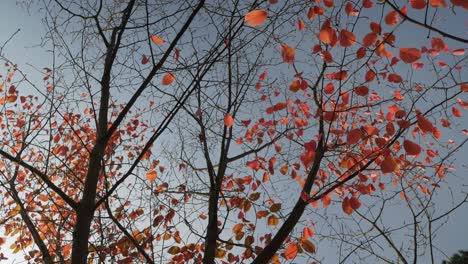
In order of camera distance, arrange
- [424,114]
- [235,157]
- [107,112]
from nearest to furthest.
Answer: [424,114] < [107,112] < [235,157]

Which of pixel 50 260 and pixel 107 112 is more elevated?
pixel 107 112

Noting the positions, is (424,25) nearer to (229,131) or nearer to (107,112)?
(229,131)

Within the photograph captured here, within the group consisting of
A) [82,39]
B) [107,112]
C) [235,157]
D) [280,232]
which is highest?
[82,39]

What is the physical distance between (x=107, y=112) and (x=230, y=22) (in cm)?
178

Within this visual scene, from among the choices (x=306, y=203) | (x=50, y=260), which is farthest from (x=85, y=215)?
(x=306, y=203)

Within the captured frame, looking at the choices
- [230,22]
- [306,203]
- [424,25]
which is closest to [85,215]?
[306,203]

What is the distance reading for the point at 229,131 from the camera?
5.14m

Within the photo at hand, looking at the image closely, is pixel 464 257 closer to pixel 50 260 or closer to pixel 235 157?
pixel 235 157

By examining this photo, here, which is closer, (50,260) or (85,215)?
(85,215)

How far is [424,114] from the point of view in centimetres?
427

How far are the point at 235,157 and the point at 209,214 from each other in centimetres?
108

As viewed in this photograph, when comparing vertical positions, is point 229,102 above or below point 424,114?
above

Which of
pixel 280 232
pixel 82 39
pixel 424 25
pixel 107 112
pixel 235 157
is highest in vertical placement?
pixel 82 39

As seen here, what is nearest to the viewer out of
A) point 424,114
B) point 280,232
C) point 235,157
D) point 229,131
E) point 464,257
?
point 280,232
